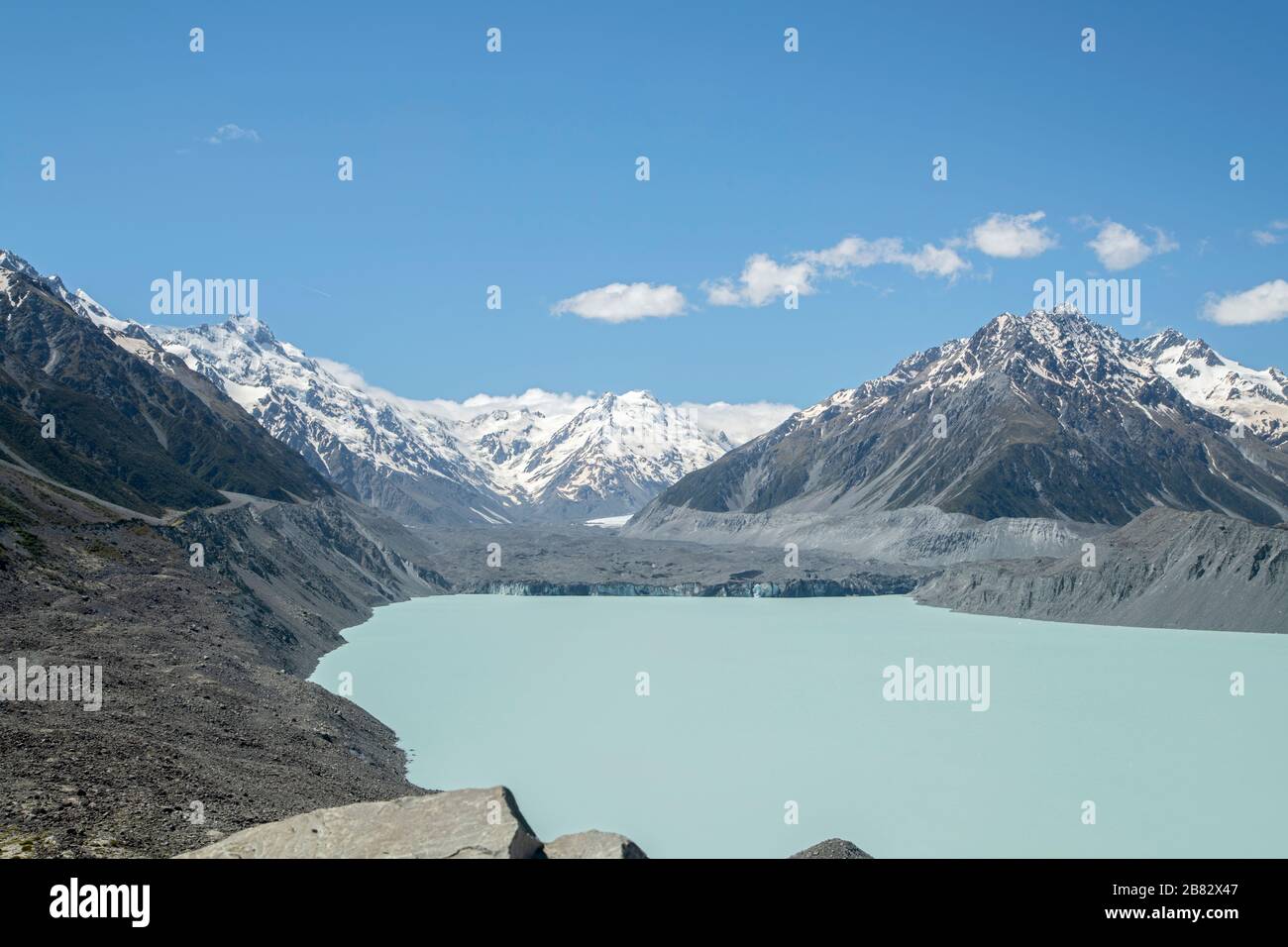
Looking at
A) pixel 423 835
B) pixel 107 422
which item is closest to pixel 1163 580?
pixel 423 835

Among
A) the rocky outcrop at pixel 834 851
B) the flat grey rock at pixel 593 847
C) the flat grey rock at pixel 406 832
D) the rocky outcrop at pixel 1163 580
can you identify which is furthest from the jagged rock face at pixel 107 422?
the rocky outcrop at pixel 1163 580

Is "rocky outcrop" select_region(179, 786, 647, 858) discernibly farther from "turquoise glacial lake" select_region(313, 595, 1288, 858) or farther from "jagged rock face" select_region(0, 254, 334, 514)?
"jagged rock face" select_region(0, 254, 334, 514)

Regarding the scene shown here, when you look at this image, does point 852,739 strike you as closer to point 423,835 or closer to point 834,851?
point 834,851

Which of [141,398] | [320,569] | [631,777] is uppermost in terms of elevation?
[141,398]

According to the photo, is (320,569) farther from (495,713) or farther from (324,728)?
(324,728)

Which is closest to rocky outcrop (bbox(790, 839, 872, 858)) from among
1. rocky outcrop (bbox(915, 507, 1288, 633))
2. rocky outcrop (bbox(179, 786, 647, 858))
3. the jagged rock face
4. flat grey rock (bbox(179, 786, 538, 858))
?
rocky outcrop (bbox(179, 786, 647, 858))

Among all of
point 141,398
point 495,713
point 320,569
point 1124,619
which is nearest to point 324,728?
point 495,713

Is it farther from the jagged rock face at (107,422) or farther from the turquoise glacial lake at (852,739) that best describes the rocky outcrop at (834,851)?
the jagged rock face at (107,422)
